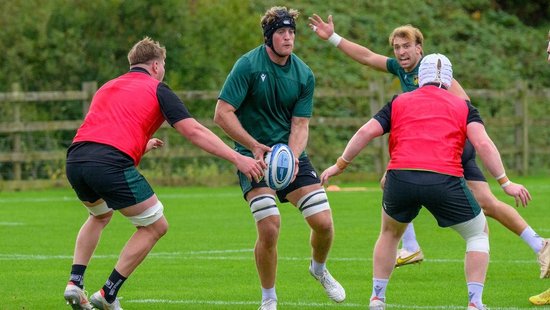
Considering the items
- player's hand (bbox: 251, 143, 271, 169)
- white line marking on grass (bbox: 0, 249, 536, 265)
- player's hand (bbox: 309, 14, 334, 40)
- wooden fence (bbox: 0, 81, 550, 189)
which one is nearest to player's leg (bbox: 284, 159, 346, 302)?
player's hand (bbox: 251, 143, 271, 169)

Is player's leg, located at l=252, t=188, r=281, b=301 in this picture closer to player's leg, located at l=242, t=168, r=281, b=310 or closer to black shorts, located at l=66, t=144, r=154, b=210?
player's leg, located at l=242, t=168, r=281, b=310

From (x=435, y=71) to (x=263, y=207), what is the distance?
5.43 feet

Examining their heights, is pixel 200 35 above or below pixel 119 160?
below

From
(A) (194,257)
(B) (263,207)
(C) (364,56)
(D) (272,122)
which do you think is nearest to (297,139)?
(D) (272,122)

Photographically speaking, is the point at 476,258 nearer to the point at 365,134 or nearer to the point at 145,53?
the point at 365,134

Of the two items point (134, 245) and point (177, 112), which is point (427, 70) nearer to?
point (177, 112)

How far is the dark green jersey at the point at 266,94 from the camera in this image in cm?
950

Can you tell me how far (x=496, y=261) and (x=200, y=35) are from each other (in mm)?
15251

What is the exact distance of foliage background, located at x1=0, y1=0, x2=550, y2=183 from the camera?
81.4ft

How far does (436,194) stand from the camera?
8219 mm

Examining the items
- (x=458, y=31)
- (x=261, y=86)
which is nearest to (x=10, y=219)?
(x=261, y=86)

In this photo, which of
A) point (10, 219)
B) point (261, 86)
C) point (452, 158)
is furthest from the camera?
point (10, 219)

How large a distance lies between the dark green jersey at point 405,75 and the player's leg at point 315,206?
5.19 ft

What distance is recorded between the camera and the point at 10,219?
56.9ft
